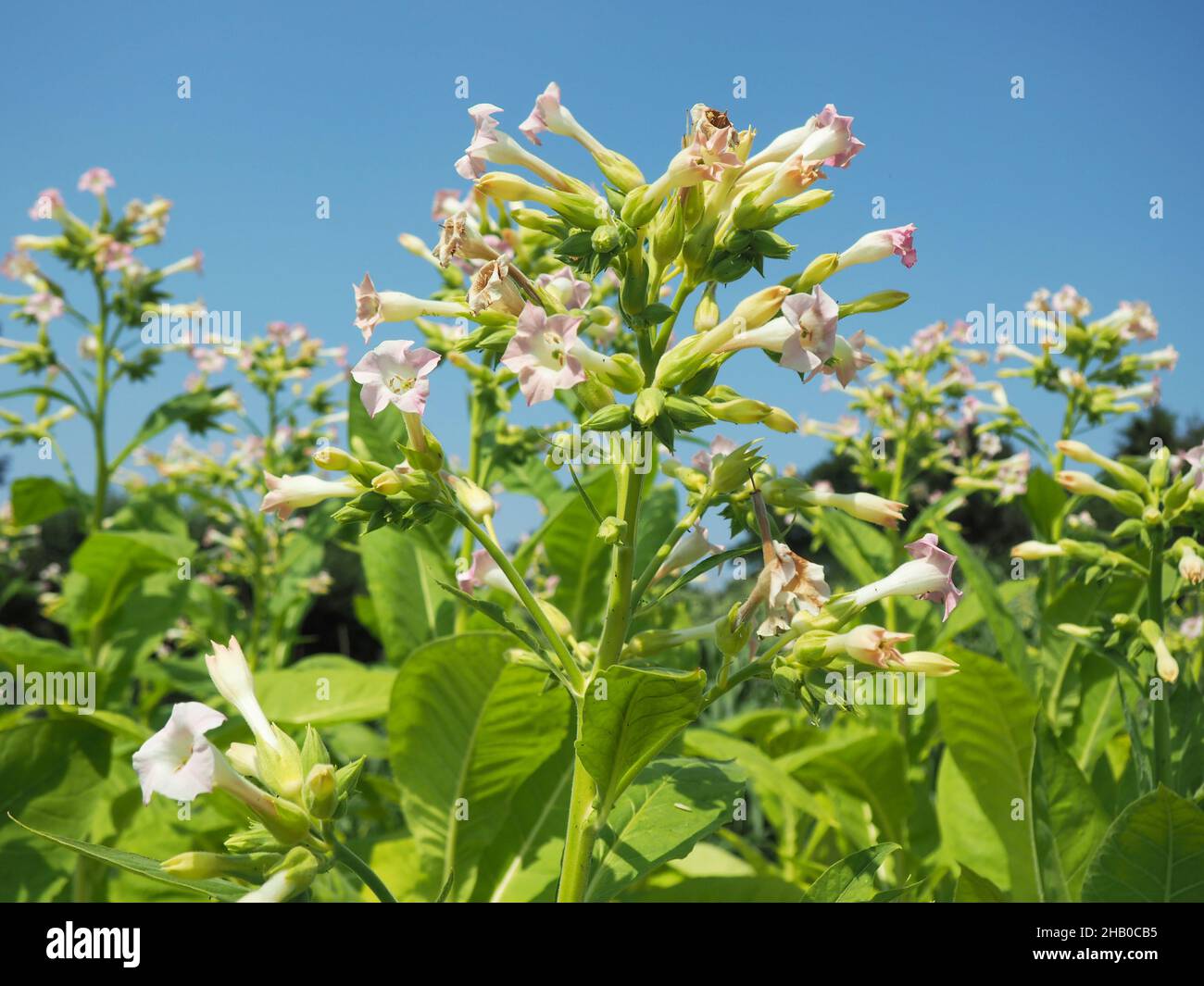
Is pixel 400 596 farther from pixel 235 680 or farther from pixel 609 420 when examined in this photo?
pixel 609 420

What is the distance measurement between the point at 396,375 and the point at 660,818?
82cm

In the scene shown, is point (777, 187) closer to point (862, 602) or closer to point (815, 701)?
point (862, 602)

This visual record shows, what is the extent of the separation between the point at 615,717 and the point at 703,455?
46 centimetres

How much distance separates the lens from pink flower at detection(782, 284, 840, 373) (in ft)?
3.81

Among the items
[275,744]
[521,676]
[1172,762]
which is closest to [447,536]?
[521,676]

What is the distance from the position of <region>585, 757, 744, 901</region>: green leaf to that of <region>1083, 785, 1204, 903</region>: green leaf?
654mm

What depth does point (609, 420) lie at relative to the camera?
1167 millimetres

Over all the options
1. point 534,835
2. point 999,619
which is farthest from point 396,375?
point 999,619

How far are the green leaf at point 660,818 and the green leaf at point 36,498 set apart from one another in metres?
3.10

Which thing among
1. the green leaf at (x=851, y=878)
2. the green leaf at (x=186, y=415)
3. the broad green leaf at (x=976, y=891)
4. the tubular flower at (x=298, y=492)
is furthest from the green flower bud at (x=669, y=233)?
the green leaf at (x=186, y=415)

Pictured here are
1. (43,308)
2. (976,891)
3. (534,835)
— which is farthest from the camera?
(43,308)

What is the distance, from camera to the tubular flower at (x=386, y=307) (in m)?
1.36

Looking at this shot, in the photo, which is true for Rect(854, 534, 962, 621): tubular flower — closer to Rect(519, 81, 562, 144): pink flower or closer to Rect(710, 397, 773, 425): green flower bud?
Rect(710, 397, 773, 425): green flower bud

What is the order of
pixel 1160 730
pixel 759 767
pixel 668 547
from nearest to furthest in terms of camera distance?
pixel 668 547 < pixel 1160 730 < pixel 759 767
